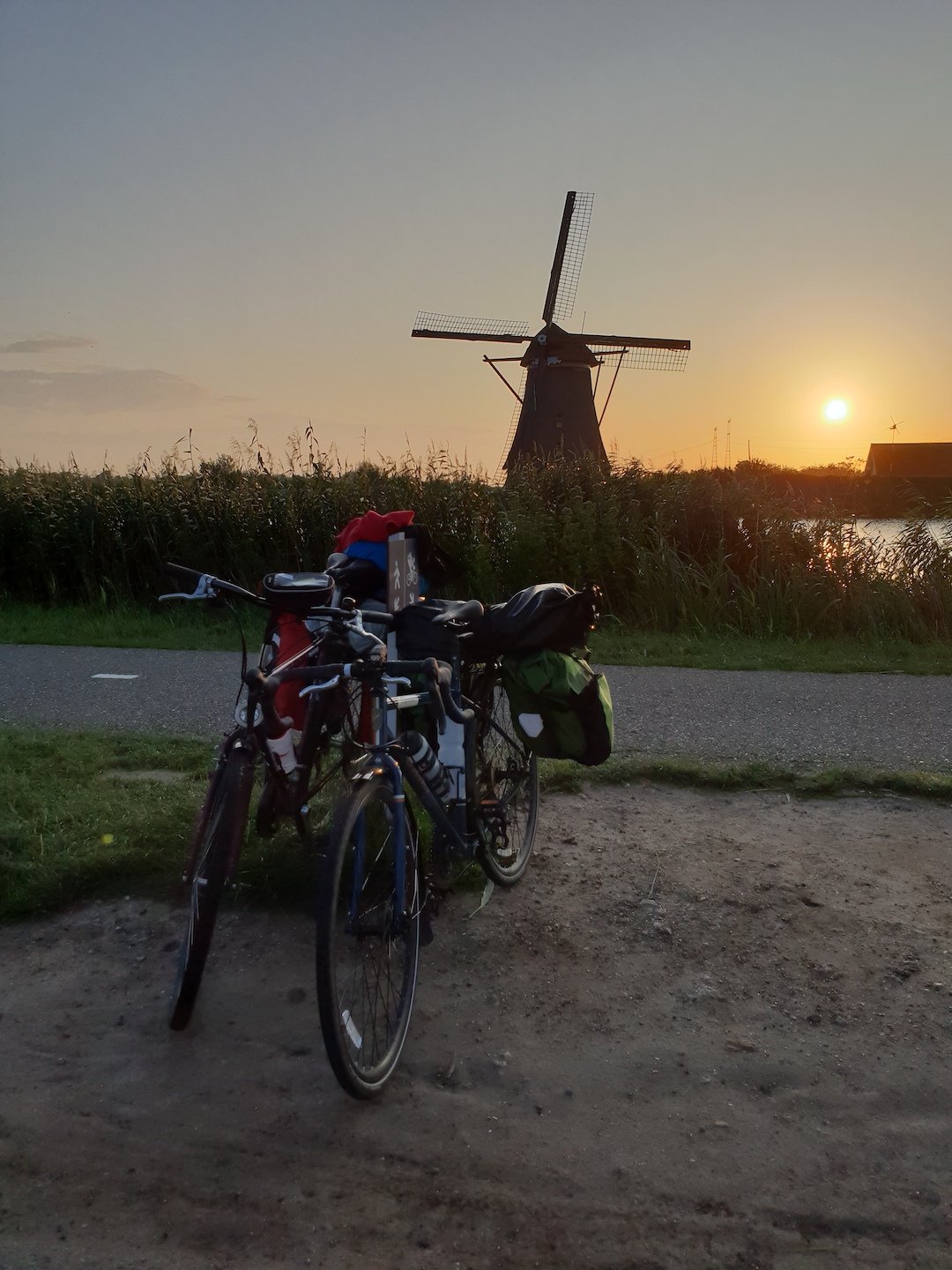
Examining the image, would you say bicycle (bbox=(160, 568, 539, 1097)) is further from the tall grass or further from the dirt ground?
the tall grass

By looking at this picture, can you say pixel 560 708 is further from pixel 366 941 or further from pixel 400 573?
pixel 366 941

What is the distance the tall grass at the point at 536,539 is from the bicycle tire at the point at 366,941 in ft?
24.3

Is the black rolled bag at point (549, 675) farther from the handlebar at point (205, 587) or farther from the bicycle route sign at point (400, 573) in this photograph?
the handlebar at point (205, 587)

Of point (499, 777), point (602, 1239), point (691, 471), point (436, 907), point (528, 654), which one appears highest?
point (691, 471)

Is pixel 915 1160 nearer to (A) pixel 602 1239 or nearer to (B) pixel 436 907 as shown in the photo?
(A) pixel 602 1239

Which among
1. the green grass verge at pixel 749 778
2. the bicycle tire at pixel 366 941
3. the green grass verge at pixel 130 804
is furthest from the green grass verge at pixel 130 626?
the bicycle tire at pixel 366 941

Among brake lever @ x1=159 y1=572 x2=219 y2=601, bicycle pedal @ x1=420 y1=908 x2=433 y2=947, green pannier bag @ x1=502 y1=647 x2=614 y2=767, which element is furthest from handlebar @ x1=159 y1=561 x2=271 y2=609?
green pannier bag @ x1=502 y1=647 x2=614 y2=767

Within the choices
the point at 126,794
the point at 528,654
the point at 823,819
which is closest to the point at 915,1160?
the point at 528,654

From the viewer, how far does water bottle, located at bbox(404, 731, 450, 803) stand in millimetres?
3314

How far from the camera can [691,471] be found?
13.1 metres

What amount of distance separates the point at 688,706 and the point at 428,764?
4.51 m

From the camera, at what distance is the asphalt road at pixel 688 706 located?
635 centimetres

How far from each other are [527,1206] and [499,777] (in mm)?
1966

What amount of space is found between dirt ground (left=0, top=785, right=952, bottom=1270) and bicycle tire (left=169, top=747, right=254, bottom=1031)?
1.07ft
